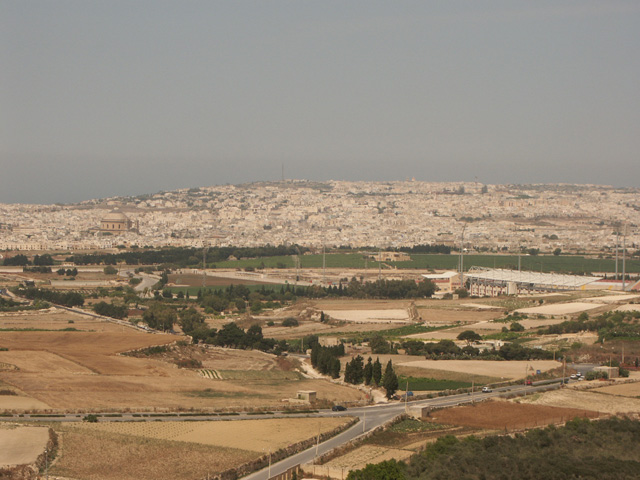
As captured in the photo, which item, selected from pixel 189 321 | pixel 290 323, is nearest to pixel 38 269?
pixel 290 323

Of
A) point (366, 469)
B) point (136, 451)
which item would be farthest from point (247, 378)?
point (366, 469)

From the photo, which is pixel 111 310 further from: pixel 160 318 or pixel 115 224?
pixel 115 224

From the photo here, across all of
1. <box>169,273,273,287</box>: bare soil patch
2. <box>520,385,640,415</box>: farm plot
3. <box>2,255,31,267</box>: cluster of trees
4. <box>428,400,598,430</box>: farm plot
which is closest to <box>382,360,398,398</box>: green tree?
<box>428,400,598,430</box>: farm plot

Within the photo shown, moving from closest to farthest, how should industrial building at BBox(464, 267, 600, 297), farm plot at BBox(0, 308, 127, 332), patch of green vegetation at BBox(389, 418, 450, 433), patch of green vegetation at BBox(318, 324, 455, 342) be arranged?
patch of green vegetation at BBox(389, 418, 450, 433)
farm plot at BBox(0, 308, 127, 332)
patch of green vegetation at BBox(318, 324, 455, 342)
industrial building at BBox(464, 267, 600, 297)

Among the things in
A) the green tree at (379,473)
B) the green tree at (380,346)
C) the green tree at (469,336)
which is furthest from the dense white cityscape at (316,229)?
the green tree at (379,473)

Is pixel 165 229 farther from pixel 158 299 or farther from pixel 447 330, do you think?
pixel 447 330

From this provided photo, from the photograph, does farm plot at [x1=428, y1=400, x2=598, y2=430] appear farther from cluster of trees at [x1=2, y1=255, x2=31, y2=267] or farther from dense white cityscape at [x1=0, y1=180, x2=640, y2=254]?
dense white cityscape at [x1=0, y1=180, x2=640, y2=254]
